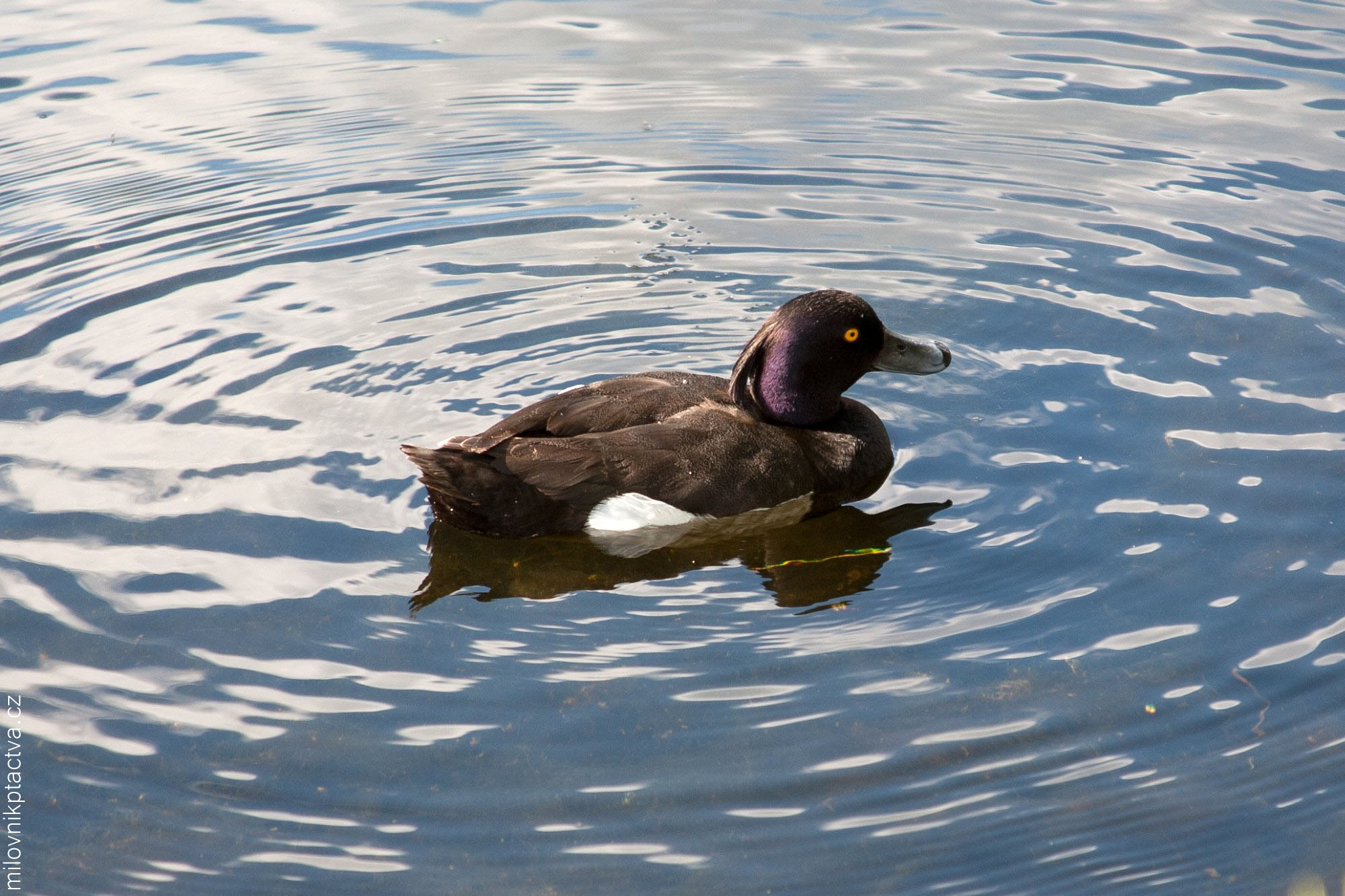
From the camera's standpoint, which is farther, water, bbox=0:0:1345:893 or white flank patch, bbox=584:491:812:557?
white flank patch, bbox=584:491:812:557

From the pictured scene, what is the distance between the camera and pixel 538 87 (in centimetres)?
1170

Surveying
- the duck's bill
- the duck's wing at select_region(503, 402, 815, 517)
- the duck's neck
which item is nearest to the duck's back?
the duck's wing at select_region(503, 402, 815, 517)

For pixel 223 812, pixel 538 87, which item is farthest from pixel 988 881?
pixel 538 87

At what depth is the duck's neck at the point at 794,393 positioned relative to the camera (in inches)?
267

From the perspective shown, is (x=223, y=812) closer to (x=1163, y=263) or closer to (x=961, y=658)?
(x=961, y=658)

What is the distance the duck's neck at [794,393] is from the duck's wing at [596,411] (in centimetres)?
29

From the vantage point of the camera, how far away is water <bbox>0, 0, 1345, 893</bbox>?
4.64 meters

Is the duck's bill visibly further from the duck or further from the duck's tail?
the duck's tail

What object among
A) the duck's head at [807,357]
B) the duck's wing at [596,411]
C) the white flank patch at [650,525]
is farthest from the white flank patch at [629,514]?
the duck's head at [807,357]

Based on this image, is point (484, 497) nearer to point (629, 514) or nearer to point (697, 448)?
point (629, 514)

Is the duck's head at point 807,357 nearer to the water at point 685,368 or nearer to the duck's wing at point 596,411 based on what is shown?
the duck's wing at point 596,411

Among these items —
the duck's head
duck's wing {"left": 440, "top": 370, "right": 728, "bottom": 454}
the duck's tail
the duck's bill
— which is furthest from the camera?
the duck's bill

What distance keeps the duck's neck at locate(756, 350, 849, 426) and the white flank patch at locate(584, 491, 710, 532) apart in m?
0.93

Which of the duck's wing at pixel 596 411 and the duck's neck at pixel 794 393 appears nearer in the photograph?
the duck's wing at pixel 596 411
